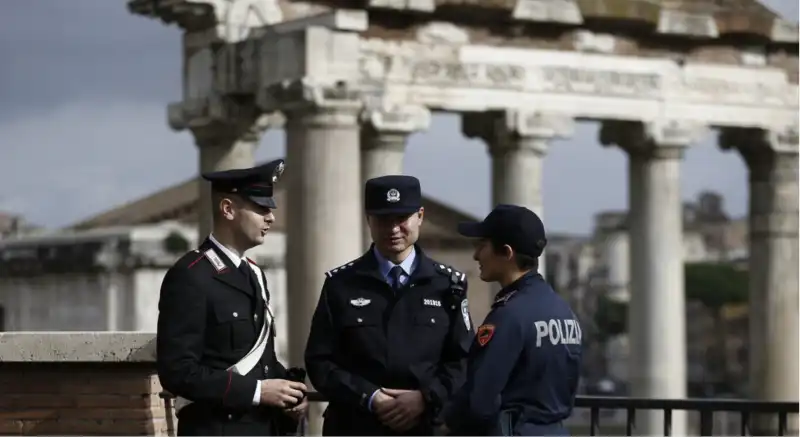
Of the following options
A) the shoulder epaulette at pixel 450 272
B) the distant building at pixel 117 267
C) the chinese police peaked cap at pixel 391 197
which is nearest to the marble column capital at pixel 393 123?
the shoulder epaulette at pixel 450 272

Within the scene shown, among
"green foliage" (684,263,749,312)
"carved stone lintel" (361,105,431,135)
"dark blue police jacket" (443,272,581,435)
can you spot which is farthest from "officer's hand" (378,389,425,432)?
"green foliage" (684,263,749,312)

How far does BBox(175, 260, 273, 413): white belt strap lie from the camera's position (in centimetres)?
1328

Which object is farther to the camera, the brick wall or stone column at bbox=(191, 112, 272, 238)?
stone column at bbox=(191, 112, 272, 238)

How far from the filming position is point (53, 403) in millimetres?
16719

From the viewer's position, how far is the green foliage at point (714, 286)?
169m

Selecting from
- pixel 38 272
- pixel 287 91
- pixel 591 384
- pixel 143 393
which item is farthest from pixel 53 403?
pixel 591 384

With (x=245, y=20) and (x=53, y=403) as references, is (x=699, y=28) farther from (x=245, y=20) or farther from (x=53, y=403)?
(x=53, y=403)

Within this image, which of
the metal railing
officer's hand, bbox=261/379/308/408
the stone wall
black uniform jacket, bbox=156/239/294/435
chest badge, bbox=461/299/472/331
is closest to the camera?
black uniform jacket, bbox=156/239/294/435

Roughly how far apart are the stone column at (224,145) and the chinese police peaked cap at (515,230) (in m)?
23.4

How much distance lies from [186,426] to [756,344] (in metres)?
31.0

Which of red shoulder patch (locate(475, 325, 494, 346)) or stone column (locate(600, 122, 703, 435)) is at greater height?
red shoulder patch (locate(475, 325, 494, 346))

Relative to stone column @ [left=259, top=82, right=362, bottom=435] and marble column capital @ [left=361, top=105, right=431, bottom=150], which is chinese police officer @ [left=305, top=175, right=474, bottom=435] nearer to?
stone column @ [left=259, top=82, right=362, bottom=435]

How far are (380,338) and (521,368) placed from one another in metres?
0.98

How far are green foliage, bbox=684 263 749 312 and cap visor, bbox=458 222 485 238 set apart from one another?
15441 centimetres
